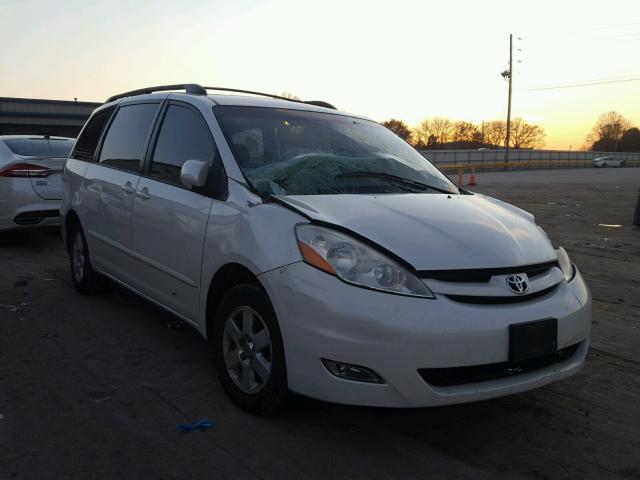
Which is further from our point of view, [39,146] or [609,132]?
[609,132]

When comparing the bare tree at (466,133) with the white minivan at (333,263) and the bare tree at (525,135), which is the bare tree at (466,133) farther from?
the white minivan at (333,263)

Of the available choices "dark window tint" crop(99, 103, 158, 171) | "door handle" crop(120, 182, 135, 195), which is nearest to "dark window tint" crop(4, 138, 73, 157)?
"dark window tint" crop(99, 103, 158, 171)

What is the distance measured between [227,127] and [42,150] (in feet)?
18.1

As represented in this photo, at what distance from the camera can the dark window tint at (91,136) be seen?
544 cm

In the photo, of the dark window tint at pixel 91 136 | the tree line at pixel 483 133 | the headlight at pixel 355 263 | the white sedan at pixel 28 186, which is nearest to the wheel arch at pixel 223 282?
the headlight at pixel 355 263

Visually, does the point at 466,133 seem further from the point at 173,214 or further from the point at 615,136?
the point at 173,214

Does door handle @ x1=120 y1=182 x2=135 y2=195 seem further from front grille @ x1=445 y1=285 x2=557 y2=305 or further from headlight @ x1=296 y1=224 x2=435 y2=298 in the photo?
front grille @ x1=445 y1=285 x2=557 y2=305

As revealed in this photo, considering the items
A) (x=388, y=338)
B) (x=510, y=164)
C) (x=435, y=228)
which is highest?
(x=435, y=228)

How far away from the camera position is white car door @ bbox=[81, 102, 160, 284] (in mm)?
4453

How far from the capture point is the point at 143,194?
4160mm

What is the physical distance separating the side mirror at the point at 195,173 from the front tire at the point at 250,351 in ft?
2.23

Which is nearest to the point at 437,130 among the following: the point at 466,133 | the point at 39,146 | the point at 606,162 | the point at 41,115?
the point at 466,133

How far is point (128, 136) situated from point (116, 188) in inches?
18.4

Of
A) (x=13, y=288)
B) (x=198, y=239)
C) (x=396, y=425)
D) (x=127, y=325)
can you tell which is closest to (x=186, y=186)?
(x=198, y=239)
